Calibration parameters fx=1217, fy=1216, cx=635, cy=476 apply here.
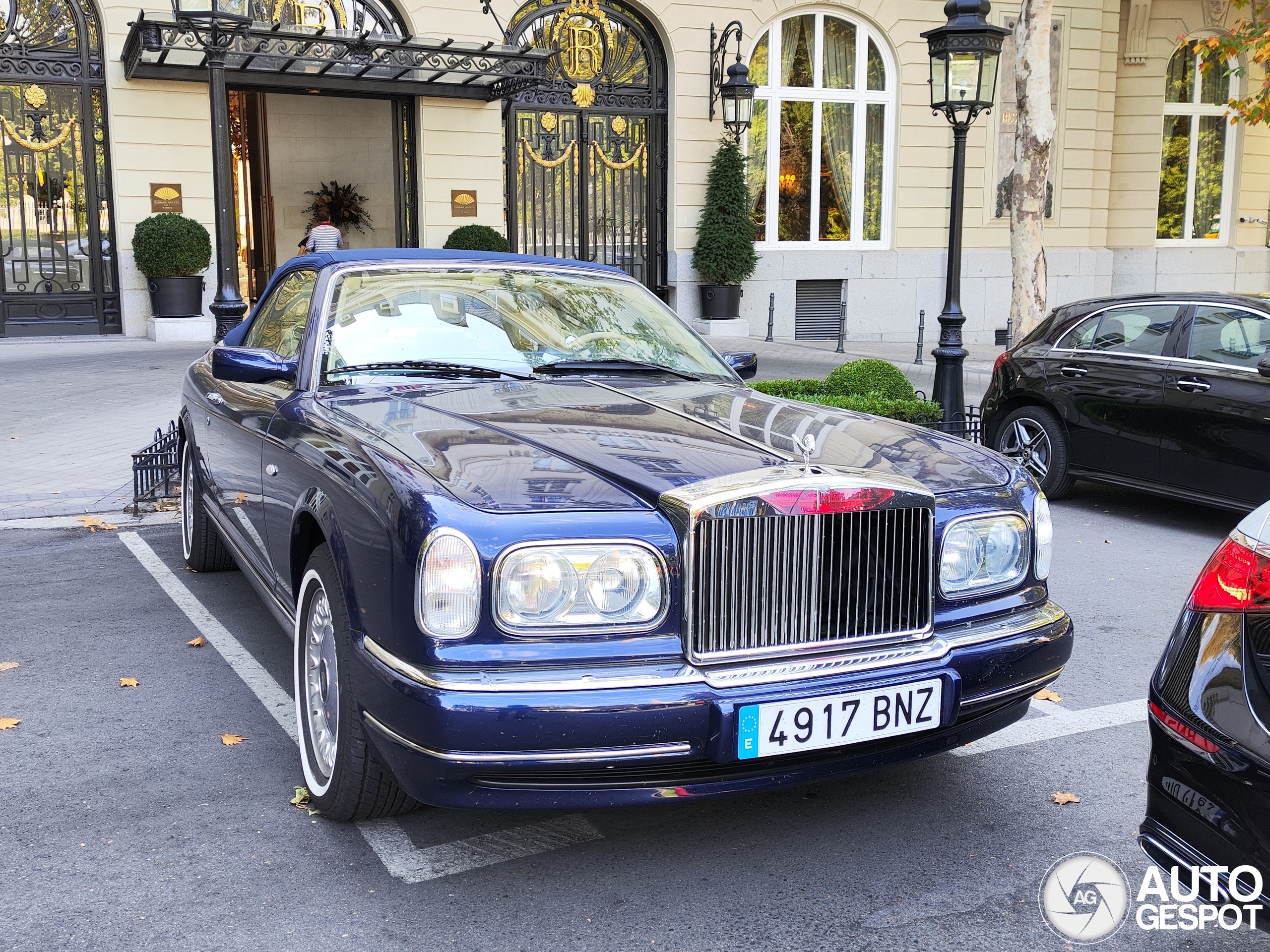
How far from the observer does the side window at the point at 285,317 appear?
15.5 feet

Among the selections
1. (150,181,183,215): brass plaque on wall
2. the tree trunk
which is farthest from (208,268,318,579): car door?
(150,181,183,215): brass plaque on wall

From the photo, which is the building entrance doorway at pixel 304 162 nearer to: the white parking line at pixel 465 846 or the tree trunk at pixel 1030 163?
the tree trunk at pixel 1030 163

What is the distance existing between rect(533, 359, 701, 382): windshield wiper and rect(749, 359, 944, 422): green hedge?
4.40 metres

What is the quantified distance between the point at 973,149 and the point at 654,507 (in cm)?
2169

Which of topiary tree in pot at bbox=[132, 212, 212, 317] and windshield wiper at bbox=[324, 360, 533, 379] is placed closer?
windshield wiper at bbox=[324, 360, 533, 379]

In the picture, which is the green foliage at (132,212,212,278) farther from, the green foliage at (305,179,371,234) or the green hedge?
the green hedge

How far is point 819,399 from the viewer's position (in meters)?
8.83

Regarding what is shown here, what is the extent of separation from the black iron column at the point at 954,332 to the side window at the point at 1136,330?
157cm

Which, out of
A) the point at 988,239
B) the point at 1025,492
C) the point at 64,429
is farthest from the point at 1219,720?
the point at 988,239

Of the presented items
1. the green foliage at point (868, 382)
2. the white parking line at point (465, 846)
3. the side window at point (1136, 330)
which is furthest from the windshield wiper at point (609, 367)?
the green foliage at point (868, 382)

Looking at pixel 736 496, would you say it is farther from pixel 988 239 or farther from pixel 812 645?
pixel 988 239

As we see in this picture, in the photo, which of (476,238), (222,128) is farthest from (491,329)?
(476,238)

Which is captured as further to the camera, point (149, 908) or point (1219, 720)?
point (149, 908)

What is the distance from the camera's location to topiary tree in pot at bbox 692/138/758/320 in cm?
2017
